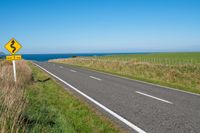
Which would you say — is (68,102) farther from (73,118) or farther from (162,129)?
(162,129)

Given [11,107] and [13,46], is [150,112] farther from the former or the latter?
[13,46]

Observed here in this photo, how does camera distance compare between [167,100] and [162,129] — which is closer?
[162,129]

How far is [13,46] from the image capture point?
11.4m

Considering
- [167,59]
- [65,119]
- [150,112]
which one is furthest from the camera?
[167,59]

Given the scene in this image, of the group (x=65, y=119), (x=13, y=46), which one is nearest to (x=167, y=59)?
(x=13, y=46)

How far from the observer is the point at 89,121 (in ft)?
18.0

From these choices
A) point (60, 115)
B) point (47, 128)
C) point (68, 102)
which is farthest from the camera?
point (68, 102)

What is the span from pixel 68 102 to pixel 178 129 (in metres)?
4.31

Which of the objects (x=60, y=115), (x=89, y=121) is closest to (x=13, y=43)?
(x=60, y=115)

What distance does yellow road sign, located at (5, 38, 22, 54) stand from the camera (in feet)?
36.8

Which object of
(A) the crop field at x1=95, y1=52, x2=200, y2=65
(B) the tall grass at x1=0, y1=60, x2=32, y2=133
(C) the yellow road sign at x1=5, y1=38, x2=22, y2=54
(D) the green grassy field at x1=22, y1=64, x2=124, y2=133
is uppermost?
(C) the yellow road sign at x1=5, y1=38, x2=22, y2=54

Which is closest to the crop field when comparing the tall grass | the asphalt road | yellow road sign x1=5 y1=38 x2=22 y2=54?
the asphalt road

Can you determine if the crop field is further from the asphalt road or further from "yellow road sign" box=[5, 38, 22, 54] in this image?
"yellow road sign" box=[5, 38, 22, 54]

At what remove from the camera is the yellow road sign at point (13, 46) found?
36.8 ft
